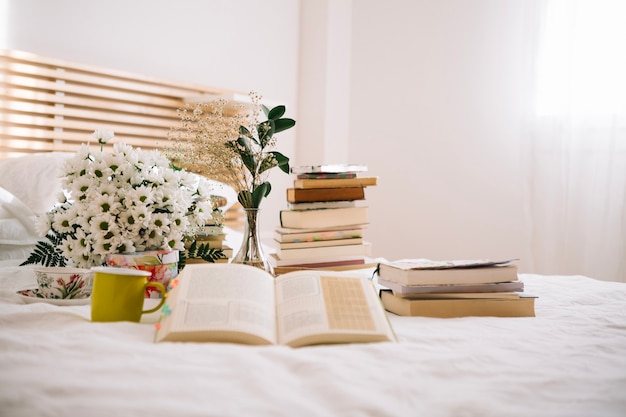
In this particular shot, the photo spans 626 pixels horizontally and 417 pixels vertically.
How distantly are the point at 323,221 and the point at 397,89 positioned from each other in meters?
2.49

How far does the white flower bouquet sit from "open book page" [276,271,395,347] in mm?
390

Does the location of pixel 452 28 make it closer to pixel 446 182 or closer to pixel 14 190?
pixel 446 182

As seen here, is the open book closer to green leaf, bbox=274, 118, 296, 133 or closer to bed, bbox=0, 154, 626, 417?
bed, bbox=0, 154, 626, 417

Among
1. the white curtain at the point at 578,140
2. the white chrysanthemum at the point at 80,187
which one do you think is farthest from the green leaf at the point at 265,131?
the white curtain at the point at 578,140

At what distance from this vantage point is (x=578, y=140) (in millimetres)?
3219

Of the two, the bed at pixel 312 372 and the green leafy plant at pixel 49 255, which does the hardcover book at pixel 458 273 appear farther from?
the green leafy plant at pixel 49 255

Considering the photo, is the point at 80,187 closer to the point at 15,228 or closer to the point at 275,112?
the point at 275,112

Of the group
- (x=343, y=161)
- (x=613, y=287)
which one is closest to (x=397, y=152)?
(x=343, y=161)

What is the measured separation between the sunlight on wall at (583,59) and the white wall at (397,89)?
28 centimetres

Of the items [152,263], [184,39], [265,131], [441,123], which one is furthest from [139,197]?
[441,123]

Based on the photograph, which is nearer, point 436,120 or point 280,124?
point 280,124

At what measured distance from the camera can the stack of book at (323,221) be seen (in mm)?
1640

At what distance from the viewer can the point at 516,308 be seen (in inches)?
50.3

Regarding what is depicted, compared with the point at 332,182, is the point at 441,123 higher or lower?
higher
